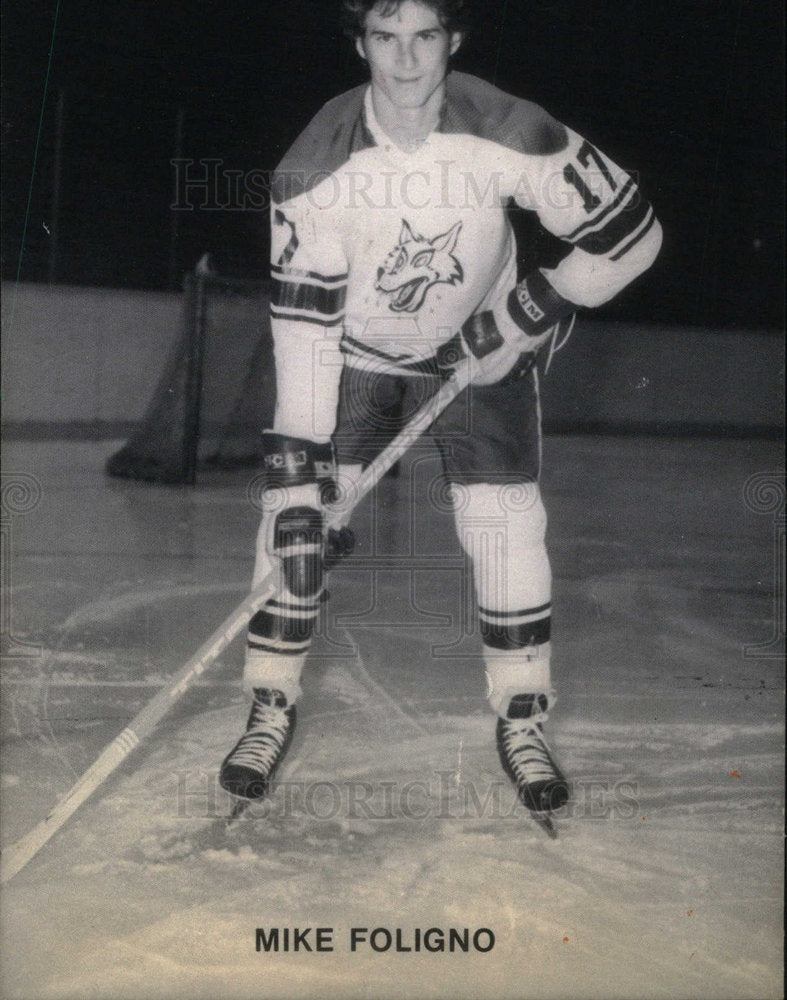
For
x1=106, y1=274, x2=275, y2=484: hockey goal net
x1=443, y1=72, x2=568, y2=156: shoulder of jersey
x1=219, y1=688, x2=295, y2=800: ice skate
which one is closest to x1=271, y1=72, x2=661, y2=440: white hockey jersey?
x1=443, y1=72, x2=568, y2=156: shoulder of jersey

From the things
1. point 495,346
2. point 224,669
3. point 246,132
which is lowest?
point 224,669

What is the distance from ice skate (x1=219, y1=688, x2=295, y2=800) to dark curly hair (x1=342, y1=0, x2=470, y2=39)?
1.12m

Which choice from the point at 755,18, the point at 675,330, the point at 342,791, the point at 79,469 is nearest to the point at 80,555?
the point at 79,469

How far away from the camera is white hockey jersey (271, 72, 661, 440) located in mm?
1719

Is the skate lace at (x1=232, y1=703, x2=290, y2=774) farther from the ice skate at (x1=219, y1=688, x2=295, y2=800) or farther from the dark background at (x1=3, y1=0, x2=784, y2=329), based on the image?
the dark background at (x1=3, y1=0, x2=784, y2=329)

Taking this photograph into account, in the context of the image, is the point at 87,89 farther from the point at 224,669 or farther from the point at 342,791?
the point at 342,791

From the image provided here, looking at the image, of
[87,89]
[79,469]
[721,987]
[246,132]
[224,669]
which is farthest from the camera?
[79,469]

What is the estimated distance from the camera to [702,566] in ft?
12.0

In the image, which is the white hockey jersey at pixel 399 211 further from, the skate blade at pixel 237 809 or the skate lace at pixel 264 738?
the skate blade at pixel 237 809

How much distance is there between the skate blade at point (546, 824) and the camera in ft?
5.55

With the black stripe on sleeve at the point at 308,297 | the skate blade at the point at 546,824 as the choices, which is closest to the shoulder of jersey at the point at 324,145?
the black stripe on sleeve at the point at 308,297

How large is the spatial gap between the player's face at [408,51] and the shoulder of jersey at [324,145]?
0.16 ft

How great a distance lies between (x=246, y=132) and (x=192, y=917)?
4.07ft

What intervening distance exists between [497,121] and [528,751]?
107 cm
